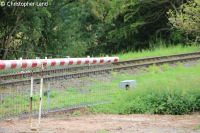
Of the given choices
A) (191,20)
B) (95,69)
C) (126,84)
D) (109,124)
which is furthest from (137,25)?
(109,124)

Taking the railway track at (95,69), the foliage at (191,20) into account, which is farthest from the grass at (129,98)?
the foliage at (191,20)

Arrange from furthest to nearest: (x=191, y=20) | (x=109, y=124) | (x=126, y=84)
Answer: (x=126, y=84)
(x=191, y=20)
(x=109, y=124)

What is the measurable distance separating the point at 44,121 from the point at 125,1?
23.7 metres

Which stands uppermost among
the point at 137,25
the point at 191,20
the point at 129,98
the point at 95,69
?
the point at 137,25

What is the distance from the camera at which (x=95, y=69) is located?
16.1 metres

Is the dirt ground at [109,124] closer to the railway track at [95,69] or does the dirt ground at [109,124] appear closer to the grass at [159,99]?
the grass at [159,99]

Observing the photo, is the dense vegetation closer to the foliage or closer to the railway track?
the foliage

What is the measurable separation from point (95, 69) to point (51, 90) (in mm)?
2566

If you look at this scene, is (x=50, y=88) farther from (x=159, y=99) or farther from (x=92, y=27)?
(x=92, y=27)

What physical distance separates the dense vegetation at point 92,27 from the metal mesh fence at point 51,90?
2956mm

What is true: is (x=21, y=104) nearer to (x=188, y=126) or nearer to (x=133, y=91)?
(x=133, y=91)

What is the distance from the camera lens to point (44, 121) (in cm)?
1113

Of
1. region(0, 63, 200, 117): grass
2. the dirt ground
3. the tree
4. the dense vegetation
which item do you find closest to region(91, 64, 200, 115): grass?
region(0, 63, 200, 117): grass

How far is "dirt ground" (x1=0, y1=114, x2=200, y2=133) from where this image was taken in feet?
32.2
